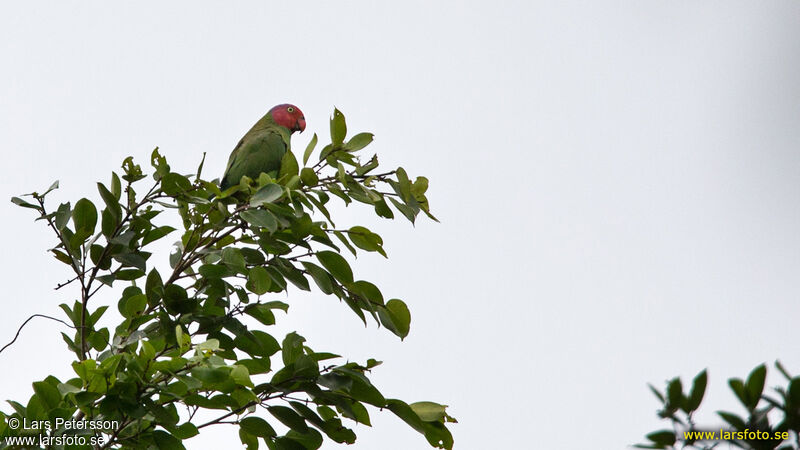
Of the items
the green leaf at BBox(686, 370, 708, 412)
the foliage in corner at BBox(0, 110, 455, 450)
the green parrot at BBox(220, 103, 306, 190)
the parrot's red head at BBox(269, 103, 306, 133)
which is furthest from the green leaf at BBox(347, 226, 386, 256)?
the parrot's red head at BBox(269, 103, 306, 133)

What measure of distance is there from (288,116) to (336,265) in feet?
8.44

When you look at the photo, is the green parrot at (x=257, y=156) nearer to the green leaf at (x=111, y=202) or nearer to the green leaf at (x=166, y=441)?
the green leaf at (x=111, y=202)

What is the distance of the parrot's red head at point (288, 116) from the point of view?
4.84m

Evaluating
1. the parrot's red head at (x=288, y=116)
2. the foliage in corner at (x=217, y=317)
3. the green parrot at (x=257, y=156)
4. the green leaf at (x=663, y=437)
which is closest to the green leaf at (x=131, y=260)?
the foliage in corner at (x=217, y=317)

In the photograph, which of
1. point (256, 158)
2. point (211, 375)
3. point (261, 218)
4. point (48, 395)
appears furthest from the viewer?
point (256, 158)

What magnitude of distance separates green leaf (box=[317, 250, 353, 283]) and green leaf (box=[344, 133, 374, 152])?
0.39 metres

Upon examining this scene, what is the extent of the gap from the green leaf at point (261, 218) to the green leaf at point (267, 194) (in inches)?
1.0

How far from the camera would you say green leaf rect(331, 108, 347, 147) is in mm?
2643

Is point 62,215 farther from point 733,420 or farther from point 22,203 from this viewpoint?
point 733,420

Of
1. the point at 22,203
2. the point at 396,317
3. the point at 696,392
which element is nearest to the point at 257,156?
the point at 22,203

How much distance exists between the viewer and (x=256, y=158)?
4.14 meters

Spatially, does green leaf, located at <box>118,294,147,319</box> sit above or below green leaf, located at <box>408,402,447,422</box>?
above

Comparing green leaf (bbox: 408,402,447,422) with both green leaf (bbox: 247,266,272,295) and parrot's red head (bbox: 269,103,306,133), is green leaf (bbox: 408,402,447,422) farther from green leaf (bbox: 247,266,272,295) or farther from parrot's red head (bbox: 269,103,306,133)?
parrot's red head (bbox: 269,103,306,133)

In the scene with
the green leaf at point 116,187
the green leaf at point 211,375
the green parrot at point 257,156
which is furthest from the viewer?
the green parrot at point 257,156
